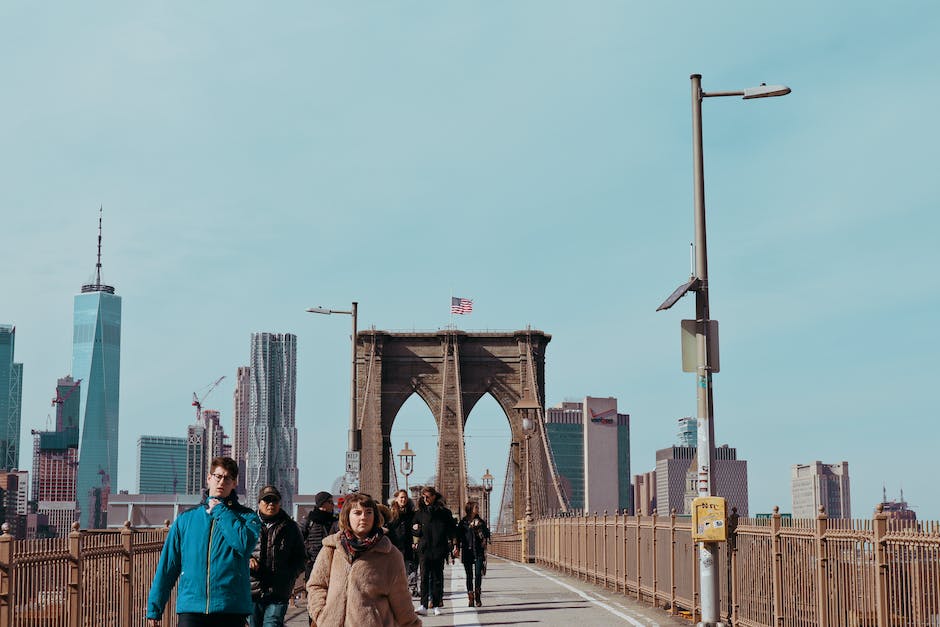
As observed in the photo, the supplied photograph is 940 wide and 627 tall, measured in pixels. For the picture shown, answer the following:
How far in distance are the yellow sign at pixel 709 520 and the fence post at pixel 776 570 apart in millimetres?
624

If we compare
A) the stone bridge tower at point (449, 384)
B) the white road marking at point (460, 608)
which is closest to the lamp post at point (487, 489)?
the stone bridge tower at point (449, 384)

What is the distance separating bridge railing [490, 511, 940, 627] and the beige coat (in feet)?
16.2

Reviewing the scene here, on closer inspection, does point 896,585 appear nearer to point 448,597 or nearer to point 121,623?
point 121,623

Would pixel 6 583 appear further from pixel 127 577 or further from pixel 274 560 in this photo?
pixel 127 577

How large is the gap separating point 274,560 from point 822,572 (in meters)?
5.53

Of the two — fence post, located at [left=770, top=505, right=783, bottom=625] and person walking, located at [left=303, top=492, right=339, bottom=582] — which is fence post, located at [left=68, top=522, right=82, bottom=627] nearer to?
person walking, located at [left=303, top=492, right=339, bottom=582]

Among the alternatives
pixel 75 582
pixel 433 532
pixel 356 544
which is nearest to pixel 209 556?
pixel 356 544

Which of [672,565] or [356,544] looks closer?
[356,544]

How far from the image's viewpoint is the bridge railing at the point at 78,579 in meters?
9.82

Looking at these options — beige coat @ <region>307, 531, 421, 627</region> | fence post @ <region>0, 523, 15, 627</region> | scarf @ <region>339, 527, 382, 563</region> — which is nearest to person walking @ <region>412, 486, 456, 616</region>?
fence post @ <region>0, 523, 15, 627</region>

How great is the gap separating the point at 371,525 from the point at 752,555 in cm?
816

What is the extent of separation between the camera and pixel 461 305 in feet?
267

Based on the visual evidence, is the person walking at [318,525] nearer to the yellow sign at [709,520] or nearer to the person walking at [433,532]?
the person walking at [433,532]

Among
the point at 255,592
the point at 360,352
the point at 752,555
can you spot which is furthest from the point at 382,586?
the point at 360,352
